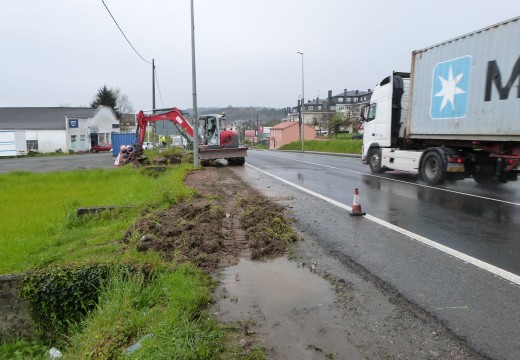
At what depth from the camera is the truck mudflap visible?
21.5 metres

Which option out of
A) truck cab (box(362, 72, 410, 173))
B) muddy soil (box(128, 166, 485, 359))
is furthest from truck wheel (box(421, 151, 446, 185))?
muddy soil (box(128, 166, 485, 359))

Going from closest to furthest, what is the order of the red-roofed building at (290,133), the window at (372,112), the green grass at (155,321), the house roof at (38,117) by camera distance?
the green grass at (155,321)
the window at (372,112)
the house roof at (38,117)
the red-roofed building at (290,133)

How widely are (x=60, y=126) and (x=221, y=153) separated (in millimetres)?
37597

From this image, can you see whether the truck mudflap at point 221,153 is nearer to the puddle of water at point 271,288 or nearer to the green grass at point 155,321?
the puddle of water at point 271,288

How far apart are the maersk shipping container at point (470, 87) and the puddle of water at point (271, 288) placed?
7.83m

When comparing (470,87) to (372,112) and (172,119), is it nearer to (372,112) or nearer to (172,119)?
(372,112)

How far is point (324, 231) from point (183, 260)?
279cm

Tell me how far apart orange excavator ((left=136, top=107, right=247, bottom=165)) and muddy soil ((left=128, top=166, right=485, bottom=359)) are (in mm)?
14198

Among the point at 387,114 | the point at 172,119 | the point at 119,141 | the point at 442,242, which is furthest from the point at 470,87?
the point at 119,141

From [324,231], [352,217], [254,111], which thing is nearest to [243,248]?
[324,231]

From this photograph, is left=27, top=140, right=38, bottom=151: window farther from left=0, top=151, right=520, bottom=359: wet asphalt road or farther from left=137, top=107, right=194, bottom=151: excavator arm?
left=0, top=151, right=520, bottom=359: wet asphalt road

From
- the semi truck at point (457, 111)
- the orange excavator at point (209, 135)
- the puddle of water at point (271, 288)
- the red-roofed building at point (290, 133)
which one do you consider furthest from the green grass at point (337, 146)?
the puddle of water at point (271, 288)

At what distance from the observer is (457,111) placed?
11.7 m

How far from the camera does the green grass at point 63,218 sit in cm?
621
